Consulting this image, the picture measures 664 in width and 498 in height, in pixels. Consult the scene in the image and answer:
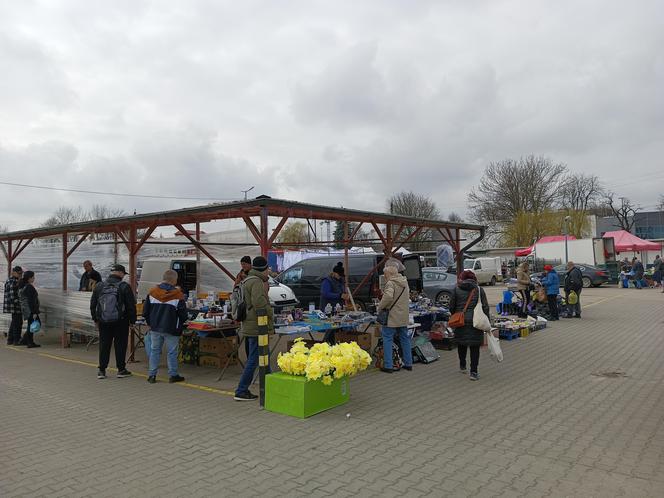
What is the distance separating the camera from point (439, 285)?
56.5 ft

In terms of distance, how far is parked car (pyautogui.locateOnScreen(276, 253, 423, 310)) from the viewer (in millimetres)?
13492

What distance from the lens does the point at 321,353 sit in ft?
17.5

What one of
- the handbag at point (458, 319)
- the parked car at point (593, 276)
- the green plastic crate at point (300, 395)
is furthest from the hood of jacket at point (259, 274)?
the parked car at point (593, 276)

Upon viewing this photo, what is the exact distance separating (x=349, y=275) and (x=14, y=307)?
28.3 feet

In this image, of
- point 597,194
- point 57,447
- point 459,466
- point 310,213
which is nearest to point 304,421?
point 459,466

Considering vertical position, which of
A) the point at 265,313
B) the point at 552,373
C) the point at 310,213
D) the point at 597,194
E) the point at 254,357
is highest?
the point at 597,194

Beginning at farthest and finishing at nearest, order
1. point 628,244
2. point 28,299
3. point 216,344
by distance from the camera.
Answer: point 628,244
point 28,299
point 216,344

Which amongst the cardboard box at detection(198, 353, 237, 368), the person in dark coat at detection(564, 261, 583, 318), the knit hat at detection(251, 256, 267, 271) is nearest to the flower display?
the knit hat at detection(251, 256, 267, 271)

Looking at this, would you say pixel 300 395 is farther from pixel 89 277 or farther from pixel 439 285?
pixel 439 285

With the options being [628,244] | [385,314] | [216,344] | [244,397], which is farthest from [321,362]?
[628,244]

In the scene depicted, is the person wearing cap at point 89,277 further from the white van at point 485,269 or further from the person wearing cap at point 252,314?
the white van at point 485,269

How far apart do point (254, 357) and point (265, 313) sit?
25.6 inches

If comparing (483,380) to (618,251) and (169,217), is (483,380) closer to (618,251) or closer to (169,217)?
(169,217)

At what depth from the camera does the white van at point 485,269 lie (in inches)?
1201
